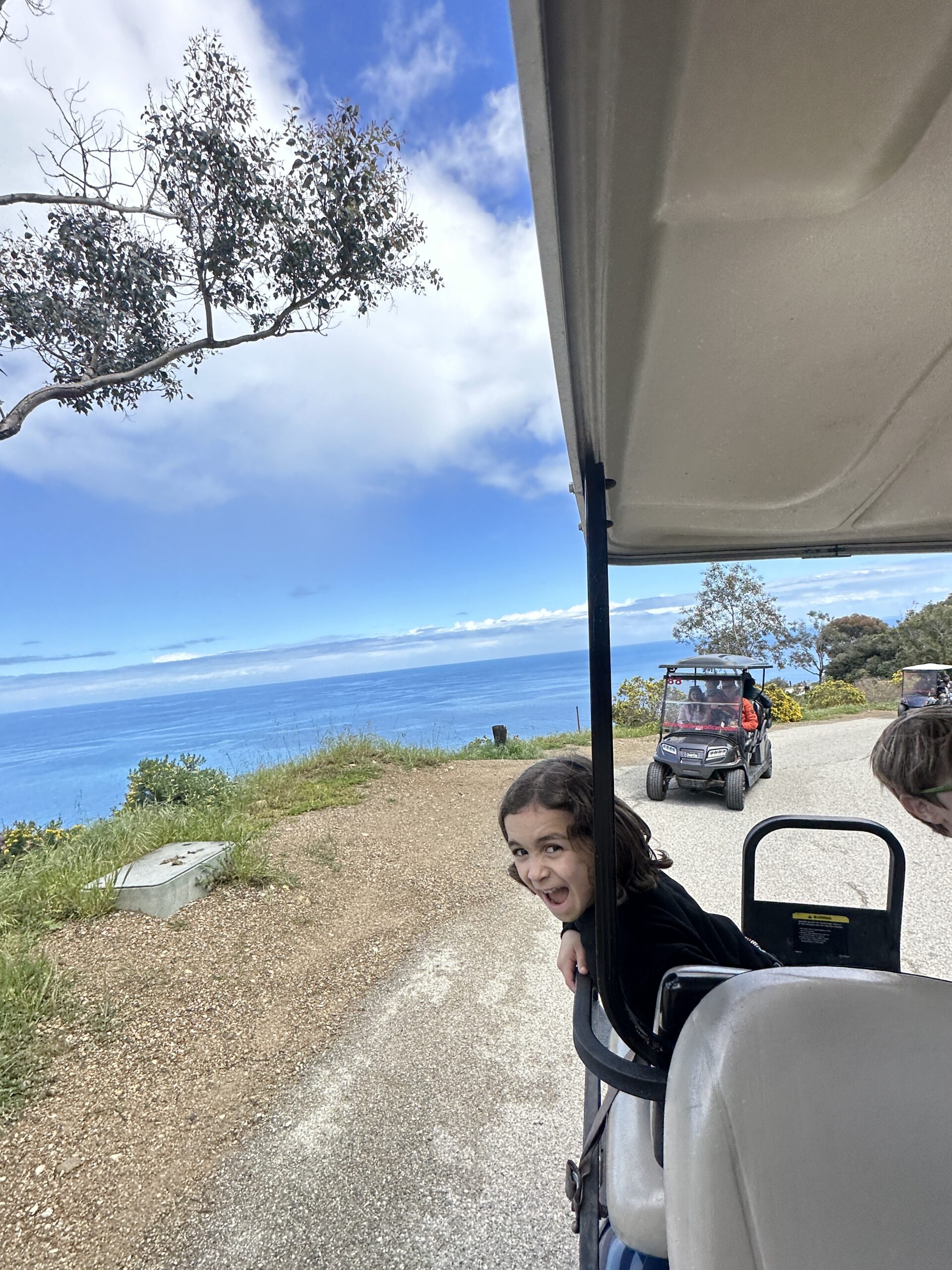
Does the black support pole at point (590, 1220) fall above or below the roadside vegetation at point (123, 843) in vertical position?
above

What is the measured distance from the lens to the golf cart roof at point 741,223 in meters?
0.51

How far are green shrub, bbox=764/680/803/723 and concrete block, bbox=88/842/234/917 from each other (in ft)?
40.3

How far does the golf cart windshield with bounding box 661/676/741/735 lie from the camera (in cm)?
716

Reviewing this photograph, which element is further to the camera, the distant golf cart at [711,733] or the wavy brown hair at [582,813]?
the distant golf cart at [711,733]

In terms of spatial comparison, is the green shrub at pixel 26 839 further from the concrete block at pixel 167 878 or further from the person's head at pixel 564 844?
the person's head at pixel 564 844

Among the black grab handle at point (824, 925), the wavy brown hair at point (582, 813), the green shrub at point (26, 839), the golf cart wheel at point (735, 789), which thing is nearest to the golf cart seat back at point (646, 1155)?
the wavy brown hair at point (582, 813)

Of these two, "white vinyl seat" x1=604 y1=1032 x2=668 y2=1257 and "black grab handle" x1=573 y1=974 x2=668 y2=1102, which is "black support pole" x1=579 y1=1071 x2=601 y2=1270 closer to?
"white vinyl seat" x1=604 y1=1032 x2=668 y2=1257

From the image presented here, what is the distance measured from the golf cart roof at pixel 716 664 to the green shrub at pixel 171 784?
532 centimetres

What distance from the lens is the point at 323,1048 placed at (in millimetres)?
2945

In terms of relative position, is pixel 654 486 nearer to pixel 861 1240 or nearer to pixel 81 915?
pixel 861 1240

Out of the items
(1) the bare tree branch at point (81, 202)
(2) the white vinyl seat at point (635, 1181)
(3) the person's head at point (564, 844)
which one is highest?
(1) the bare tree branch at point (81, 202)

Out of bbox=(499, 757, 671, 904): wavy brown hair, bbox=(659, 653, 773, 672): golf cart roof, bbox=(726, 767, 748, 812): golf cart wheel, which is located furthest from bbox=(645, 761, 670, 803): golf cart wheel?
bbox=(499, 757, 671, 904): wavy brown hair

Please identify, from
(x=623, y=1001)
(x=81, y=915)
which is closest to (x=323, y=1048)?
(x=81, y=915)

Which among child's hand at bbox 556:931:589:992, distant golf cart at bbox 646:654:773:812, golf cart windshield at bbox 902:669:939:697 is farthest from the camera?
golf cart windshield at bbox 902:669:939:697
